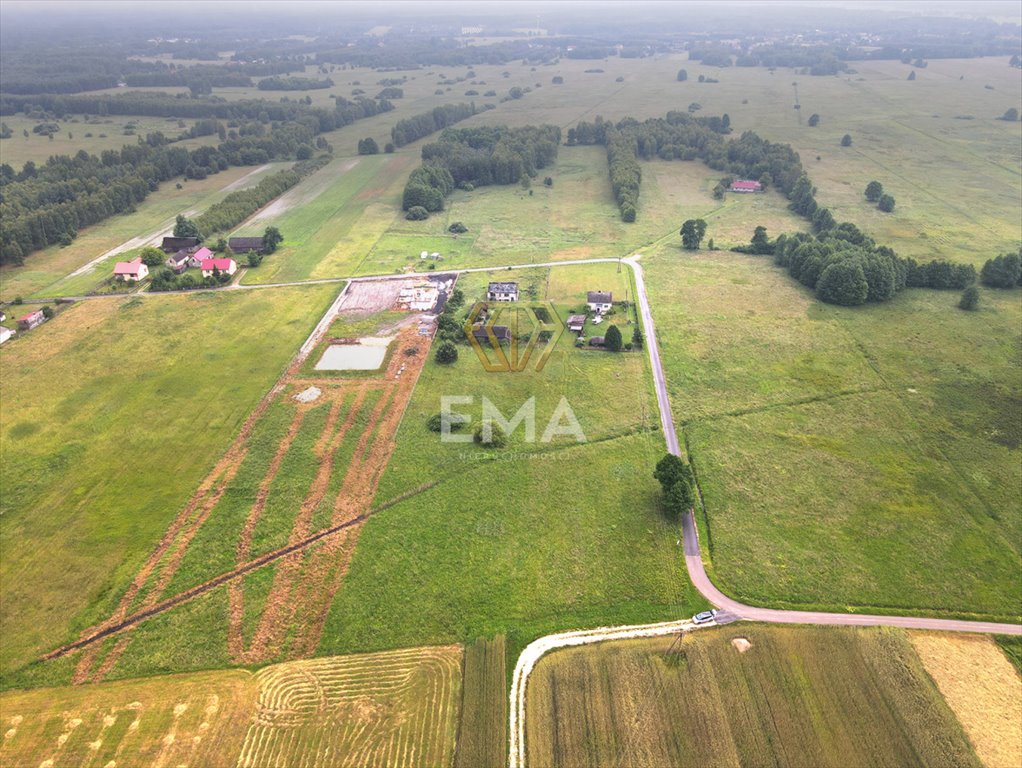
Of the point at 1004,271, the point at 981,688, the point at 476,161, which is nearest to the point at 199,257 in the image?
the point at 476,161

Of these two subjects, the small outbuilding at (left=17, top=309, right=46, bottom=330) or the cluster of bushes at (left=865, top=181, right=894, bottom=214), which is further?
the cluster of bushes at (left=865, top=181, right=894, bottom=214)

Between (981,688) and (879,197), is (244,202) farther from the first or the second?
(981,688)

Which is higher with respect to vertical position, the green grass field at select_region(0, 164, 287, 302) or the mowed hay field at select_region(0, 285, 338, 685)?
the green grass field at select_region(0, 164, 287, 302)

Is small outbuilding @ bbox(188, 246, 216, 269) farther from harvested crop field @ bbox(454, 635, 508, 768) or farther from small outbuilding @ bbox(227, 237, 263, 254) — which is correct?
harvested crop field @ bbox(454, 635, 508, 768)

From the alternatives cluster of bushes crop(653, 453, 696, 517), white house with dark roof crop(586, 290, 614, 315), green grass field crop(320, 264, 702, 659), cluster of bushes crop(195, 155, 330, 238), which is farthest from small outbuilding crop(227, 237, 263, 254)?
cluster of bushes crop(653, 453, 696, 517)

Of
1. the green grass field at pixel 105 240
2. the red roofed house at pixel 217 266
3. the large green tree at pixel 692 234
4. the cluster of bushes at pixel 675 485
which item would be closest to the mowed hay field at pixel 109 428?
the red roofed house at pixel 217 266

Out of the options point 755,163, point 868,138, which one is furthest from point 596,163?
point 868,138
